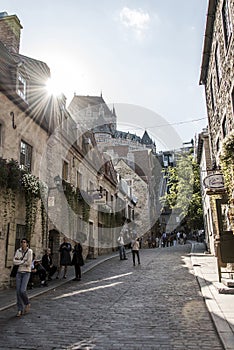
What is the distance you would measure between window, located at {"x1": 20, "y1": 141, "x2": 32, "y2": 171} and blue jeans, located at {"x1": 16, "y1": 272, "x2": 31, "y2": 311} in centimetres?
589

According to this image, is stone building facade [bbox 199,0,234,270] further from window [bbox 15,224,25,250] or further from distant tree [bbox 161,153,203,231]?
distant tree [bbox 161,153,203,231]

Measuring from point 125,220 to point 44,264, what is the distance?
60.8 feet

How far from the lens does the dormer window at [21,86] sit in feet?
41.3

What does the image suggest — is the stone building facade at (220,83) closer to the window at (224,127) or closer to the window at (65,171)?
the window at (224,127)

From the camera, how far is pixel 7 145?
11500 millimetres

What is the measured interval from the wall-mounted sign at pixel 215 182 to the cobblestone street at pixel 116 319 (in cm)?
308

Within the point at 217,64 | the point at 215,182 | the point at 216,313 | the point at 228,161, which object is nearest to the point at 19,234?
the point at 215,182

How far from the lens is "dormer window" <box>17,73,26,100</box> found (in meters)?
12.6

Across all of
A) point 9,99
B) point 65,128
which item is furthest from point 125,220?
point 9,99

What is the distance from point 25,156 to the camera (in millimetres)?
12938

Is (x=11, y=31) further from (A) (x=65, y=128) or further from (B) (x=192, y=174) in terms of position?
(B) (x=192, y=174)

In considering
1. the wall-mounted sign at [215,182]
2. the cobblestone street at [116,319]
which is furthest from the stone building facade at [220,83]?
the cobblestone street at [116,319]

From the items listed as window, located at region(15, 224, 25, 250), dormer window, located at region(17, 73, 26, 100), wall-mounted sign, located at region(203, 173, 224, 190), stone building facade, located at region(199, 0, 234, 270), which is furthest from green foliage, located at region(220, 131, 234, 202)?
dormer window, located at region(17, 73, 26, 100)

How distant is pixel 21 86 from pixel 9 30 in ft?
12.2
